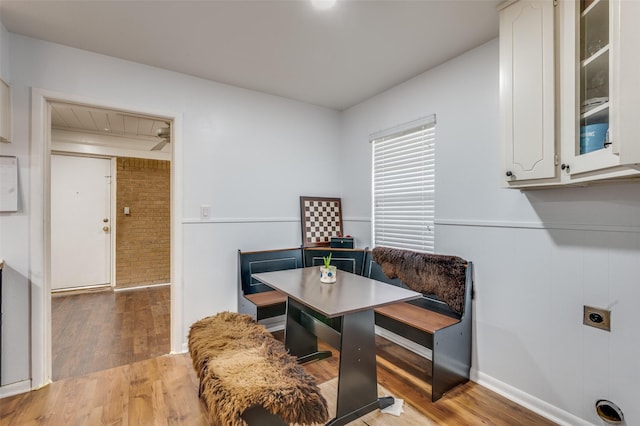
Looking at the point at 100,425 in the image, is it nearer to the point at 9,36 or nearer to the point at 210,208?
the point at 210,208

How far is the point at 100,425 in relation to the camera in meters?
1.77

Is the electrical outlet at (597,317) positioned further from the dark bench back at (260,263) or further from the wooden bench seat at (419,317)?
the dark bench back at (260,263)

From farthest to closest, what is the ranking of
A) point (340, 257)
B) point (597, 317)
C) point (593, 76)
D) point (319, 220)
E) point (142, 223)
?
point (142, 223) < point (319, 220) < point (340, 257) < point (597, 317) < point (593, 76)

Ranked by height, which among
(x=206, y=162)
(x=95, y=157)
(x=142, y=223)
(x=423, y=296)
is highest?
(x=95, y=157)

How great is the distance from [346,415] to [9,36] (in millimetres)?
3377

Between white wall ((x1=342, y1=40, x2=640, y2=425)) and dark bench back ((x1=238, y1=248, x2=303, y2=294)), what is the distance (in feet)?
4.84

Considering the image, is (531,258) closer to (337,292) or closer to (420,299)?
(420,299)

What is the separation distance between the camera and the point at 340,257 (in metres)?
3.12

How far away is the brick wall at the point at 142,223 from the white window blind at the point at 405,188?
12.4ft

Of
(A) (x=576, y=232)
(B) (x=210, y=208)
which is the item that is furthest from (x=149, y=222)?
(A) (x=576, y=232)

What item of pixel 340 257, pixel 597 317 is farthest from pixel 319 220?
pixel 597 317

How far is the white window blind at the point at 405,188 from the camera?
2648 mm

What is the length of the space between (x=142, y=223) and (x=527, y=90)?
5.30m

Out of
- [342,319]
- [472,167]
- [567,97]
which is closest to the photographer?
[567,97]
